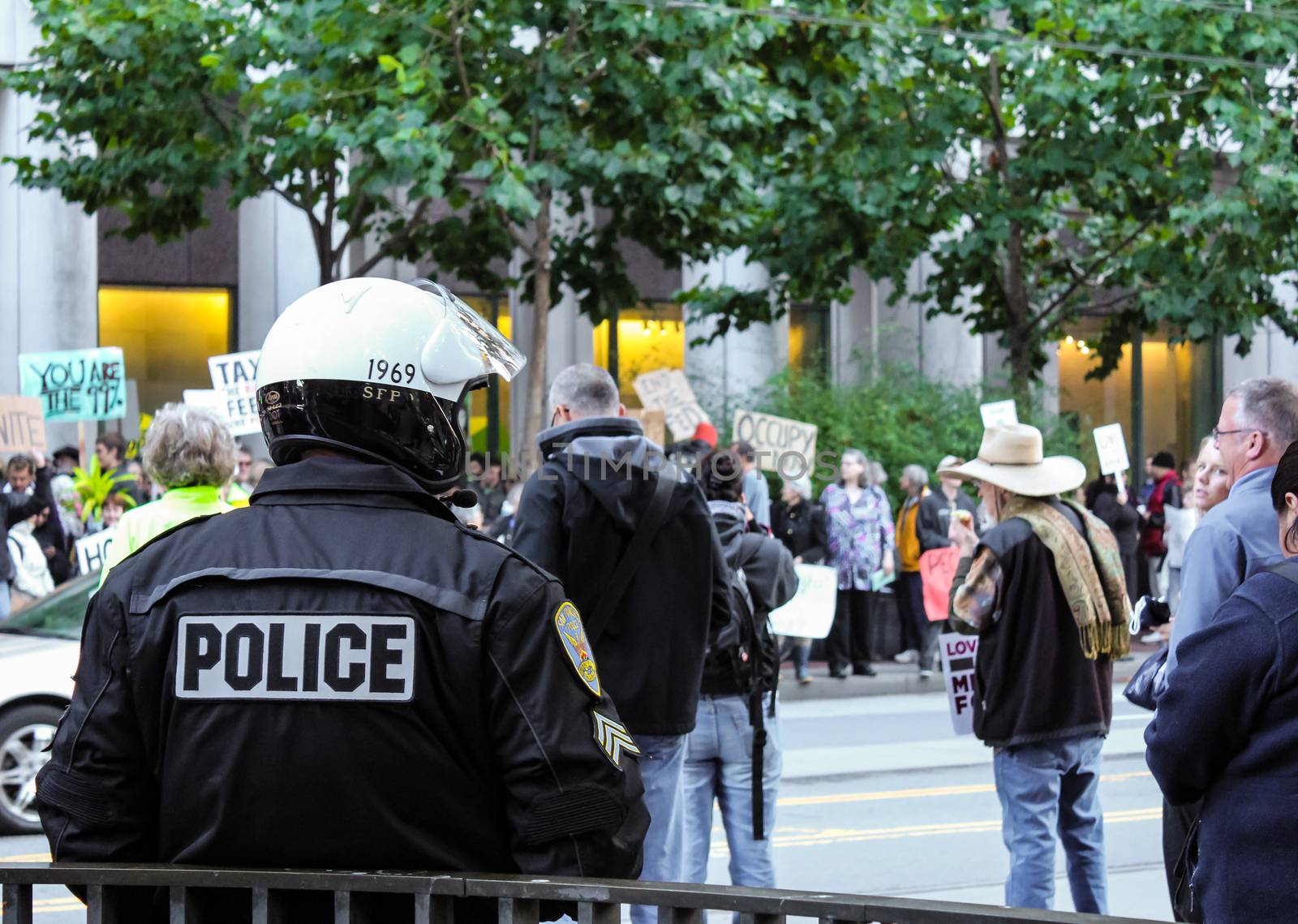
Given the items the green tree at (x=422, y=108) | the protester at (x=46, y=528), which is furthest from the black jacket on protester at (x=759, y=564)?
the protester at (x=46, y=528)

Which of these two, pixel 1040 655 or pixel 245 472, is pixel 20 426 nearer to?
pixel 245 472

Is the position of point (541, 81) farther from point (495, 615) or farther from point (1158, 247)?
point (495, 615)

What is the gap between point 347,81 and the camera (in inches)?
562

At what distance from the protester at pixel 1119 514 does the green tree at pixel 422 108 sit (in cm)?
529

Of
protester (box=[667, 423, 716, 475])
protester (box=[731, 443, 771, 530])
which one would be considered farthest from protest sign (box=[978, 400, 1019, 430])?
protester (box=[667, 423, 716, 475])

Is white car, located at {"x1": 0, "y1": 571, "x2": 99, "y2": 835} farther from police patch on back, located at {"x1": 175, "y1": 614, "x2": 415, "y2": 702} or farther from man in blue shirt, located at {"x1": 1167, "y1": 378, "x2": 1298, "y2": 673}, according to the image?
police patch on back, located at {"x1": 175, "y1": 614, "x2": 415, "y2": 702}

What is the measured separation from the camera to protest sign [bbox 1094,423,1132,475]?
58.3ft

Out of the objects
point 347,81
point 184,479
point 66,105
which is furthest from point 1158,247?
point 184,479

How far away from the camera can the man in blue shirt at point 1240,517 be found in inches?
165

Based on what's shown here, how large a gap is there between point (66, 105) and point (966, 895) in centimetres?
1154

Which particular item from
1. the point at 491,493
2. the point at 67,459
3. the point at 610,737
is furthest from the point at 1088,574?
the point at 67,459

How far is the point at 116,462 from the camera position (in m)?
16.0

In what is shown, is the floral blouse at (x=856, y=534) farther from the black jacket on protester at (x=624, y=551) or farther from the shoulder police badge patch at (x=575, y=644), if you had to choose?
the shoulder police badge patch at (x=575, y=644)

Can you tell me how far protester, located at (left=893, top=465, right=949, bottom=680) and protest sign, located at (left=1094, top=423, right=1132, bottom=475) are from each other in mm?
2552
